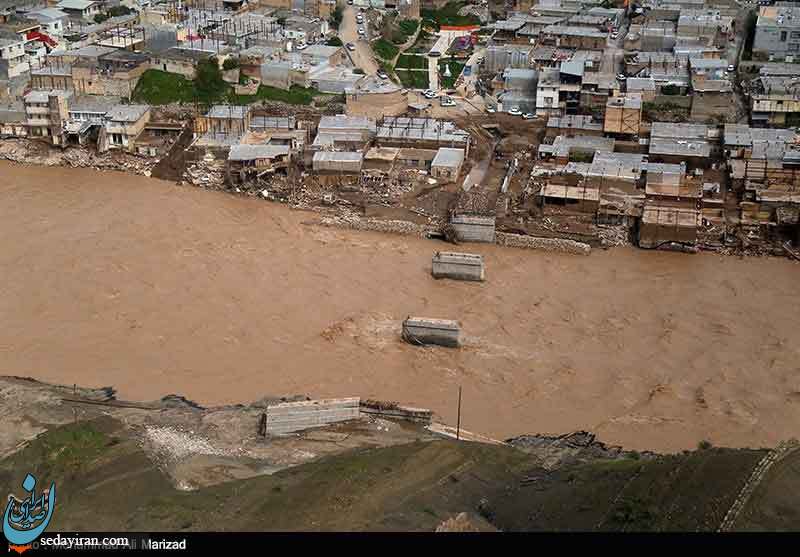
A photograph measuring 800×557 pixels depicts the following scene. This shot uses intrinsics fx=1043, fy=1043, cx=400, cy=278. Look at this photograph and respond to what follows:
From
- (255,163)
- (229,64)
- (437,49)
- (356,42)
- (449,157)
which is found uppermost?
(356,42)

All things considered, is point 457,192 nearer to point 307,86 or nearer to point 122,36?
point 307,86

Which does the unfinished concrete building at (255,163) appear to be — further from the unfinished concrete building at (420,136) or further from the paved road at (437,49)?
the paved road at (437,49)

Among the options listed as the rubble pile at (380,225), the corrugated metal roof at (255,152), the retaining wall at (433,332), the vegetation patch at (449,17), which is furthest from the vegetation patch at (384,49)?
the retaining wall at (433,332)

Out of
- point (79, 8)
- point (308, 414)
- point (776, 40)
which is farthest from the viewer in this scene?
point (79, 8)

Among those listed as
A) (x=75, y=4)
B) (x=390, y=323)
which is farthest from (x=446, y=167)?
(x=75, y=4)

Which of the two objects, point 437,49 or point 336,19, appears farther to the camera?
point 336,19

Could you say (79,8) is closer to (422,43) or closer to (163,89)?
(163,89)
